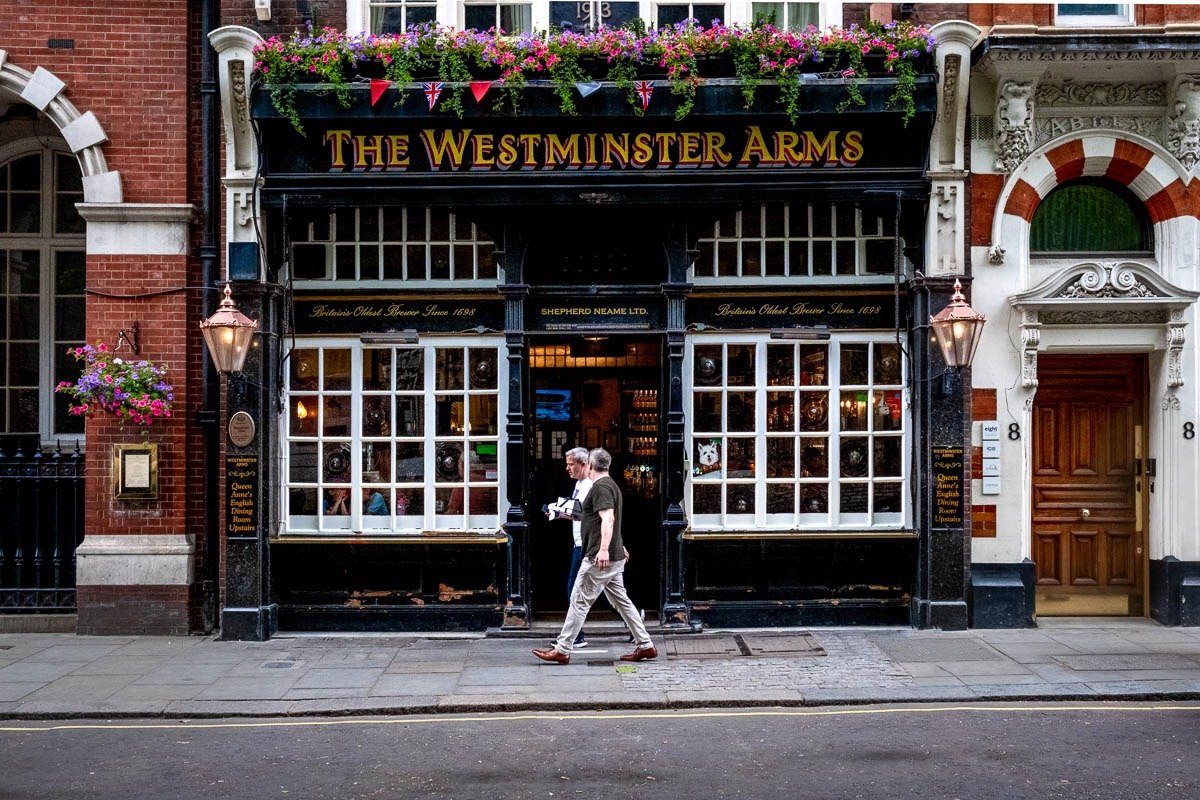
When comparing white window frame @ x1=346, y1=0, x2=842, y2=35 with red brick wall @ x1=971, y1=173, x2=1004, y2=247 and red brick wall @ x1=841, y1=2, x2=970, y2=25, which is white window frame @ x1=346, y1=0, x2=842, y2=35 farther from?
red brick wall @ x1=971, y1=173, x2=1004, y2=247

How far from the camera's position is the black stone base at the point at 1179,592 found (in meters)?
11.1

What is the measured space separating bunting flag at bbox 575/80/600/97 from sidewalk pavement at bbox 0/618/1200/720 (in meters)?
5.10

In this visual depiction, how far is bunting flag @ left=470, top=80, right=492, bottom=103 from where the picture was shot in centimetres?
1060

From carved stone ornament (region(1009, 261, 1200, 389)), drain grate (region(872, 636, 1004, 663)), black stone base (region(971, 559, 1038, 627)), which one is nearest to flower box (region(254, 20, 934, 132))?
carved stone ornament (region(1009, 261, 1200, 389))

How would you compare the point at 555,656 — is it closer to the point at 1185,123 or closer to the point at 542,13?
the point at 542,13

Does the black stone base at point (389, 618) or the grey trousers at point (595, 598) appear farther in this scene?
the black stone base at point (389, 618)

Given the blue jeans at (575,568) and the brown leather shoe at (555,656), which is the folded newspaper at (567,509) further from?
the brown leather shoe at (555,656)

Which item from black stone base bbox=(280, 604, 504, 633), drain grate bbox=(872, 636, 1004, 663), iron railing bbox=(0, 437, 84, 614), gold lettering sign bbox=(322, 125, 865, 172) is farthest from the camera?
→ iron railing bbox=(0, 437, 84, 614)

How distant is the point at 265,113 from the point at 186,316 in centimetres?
211

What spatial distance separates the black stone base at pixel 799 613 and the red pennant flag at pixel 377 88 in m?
5.70

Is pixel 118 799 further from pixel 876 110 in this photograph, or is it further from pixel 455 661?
pixel 876 110

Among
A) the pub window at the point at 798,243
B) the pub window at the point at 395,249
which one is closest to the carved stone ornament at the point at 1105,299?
the pub window at the point at 798,243

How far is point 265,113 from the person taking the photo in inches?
422

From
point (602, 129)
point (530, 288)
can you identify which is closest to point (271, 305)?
point (530, 288)
